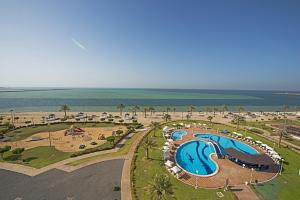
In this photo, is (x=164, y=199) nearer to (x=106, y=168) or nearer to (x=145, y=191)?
(x=145, y=191)

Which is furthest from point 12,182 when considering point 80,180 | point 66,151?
point 66,151

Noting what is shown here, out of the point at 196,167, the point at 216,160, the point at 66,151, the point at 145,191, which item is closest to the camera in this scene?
the point at 145,191

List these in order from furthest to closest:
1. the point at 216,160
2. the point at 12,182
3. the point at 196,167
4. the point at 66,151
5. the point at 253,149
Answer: the point at 253,149
the point at 66,151
the point at 216,160
the point at 196,167
the point at 12,182

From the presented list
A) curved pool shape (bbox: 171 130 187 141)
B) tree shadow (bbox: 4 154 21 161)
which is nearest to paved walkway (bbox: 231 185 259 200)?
curved pool shape (bbox: 171 130 187 141)

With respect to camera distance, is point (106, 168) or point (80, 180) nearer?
point (80, 180)

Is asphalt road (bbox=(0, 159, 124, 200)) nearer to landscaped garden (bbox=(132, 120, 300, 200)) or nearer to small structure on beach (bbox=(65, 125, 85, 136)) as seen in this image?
landscaped garden (bbox=(132, 120, 300, 200))

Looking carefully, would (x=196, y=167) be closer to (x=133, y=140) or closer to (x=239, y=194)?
(x=239, y=194)

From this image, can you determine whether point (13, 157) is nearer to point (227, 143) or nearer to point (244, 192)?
point (244, 192)

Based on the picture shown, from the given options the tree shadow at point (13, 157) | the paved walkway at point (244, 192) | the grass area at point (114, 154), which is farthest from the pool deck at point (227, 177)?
the tree shadow at point (13, 157)
